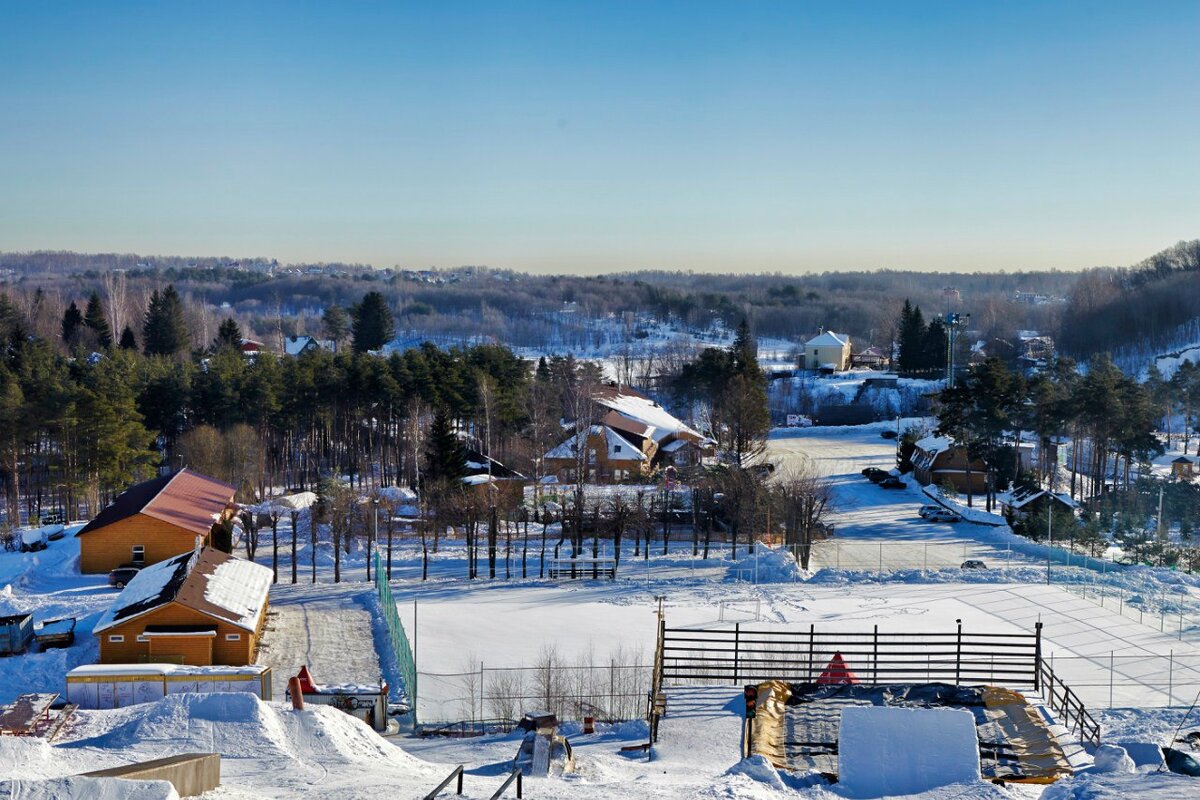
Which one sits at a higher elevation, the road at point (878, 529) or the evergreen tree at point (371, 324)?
the evergreen tree at point (371, 324)

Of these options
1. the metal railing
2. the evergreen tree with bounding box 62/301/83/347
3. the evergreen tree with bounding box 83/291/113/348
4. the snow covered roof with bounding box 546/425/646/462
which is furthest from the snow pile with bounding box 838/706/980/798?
the evergreen tree with bounding box 62/301/83/347

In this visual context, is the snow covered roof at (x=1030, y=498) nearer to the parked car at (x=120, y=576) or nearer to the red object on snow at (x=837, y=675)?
the red object on snow at (x=837, y=675)

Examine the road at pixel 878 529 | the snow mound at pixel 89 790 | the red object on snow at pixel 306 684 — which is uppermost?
the snow mound at pixel 89 790

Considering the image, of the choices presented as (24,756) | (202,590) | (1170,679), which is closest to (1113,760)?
(1170,679)

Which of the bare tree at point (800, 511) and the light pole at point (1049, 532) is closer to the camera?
the light pole at point (1049, 532)

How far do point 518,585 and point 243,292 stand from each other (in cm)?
15836

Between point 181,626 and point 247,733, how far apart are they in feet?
22.7

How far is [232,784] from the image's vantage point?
11172mm

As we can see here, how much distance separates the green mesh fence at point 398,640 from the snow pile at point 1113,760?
9673 millimetres

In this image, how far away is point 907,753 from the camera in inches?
435

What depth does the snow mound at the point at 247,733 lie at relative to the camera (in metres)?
13.0

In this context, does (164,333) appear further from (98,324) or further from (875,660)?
(875,660)

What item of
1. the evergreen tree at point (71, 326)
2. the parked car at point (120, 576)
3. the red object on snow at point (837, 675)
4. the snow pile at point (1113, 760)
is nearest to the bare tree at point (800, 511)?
the red object on snow at point (837, 675)

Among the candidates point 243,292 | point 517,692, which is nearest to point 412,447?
point 517,692
